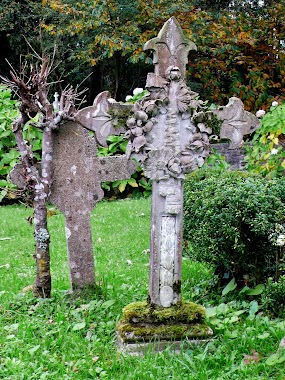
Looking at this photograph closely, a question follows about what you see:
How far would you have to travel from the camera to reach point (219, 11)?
14789 mm

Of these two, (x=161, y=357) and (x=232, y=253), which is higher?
(x=232, y=253)

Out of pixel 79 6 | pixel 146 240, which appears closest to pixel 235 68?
pixel 79 6

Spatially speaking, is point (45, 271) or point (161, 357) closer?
point (161, 357)

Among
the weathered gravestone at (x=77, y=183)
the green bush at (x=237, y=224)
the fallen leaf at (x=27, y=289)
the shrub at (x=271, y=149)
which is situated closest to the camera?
the green bush at (x=237, y=224)

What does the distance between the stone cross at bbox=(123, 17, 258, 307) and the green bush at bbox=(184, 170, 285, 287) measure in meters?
0.69

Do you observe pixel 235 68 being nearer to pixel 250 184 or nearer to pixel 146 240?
pixel 146 240

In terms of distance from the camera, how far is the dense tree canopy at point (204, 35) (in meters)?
13.9

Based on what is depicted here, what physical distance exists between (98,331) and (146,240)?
10.8 ft

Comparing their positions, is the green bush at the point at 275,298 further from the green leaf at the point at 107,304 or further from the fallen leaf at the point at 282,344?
the green leaf at the point at 107,304

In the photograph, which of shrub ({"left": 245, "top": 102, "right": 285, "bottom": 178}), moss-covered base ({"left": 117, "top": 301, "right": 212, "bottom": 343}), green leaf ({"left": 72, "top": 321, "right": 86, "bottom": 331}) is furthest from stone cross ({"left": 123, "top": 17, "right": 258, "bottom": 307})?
shrub ({"left": 245, "top": 102, "right": 285, "bottom": 178})

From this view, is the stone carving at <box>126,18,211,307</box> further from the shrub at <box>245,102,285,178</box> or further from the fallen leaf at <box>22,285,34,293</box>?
the shrub at <box>245,102,285,178</box>

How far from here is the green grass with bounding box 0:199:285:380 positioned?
141 inches

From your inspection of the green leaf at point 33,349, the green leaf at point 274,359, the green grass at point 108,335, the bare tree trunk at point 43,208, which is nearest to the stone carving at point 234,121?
the green grass at point 108,335

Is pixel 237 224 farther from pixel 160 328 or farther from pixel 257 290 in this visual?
pixel 160 328
